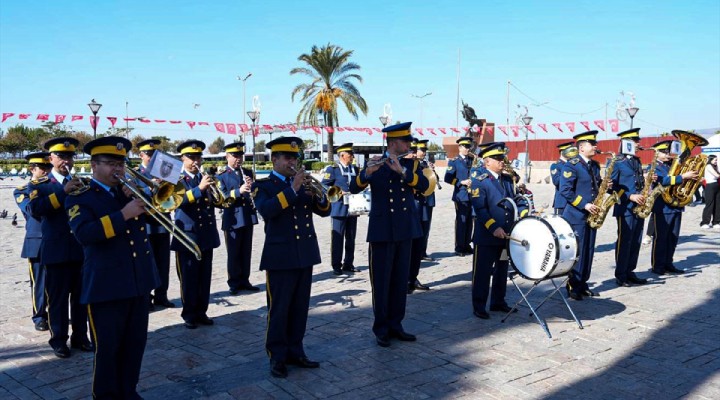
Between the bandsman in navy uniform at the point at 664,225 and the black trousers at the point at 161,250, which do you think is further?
the bandsman in navy uniform at the point at 664,225

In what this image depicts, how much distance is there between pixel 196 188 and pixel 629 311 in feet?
17.2

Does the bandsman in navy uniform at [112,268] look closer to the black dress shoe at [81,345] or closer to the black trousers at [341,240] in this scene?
the black dress shoe at [81,345]

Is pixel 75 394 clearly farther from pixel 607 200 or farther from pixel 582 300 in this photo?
pixel 607 200

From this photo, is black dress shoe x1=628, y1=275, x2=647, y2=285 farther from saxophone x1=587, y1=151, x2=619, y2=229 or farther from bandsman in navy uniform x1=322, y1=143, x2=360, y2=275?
bandsman in navy uniform x1=322, y1=143, x2=360, y2=275

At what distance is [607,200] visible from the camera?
786cm

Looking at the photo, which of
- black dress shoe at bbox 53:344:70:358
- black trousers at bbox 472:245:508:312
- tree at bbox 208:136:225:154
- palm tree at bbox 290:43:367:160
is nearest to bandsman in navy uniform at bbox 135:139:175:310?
black dress shoe at bbox 53:344:70:358

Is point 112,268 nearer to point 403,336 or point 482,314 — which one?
point 403,336

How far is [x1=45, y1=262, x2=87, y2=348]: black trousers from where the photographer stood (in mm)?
5859

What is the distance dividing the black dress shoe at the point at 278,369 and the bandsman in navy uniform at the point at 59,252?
202 centimetres

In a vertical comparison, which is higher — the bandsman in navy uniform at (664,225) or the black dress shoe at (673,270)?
the bandsman in navy uniform at (664,225)

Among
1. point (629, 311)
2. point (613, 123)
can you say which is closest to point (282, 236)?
point (629, 311)

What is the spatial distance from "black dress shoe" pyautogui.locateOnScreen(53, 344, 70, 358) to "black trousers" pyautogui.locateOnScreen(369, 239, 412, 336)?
297cm

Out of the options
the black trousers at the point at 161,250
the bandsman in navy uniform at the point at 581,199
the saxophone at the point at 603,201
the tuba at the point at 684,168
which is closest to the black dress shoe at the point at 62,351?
the black trousers at the point at 161,250

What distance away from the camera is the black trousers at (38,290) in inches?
257
